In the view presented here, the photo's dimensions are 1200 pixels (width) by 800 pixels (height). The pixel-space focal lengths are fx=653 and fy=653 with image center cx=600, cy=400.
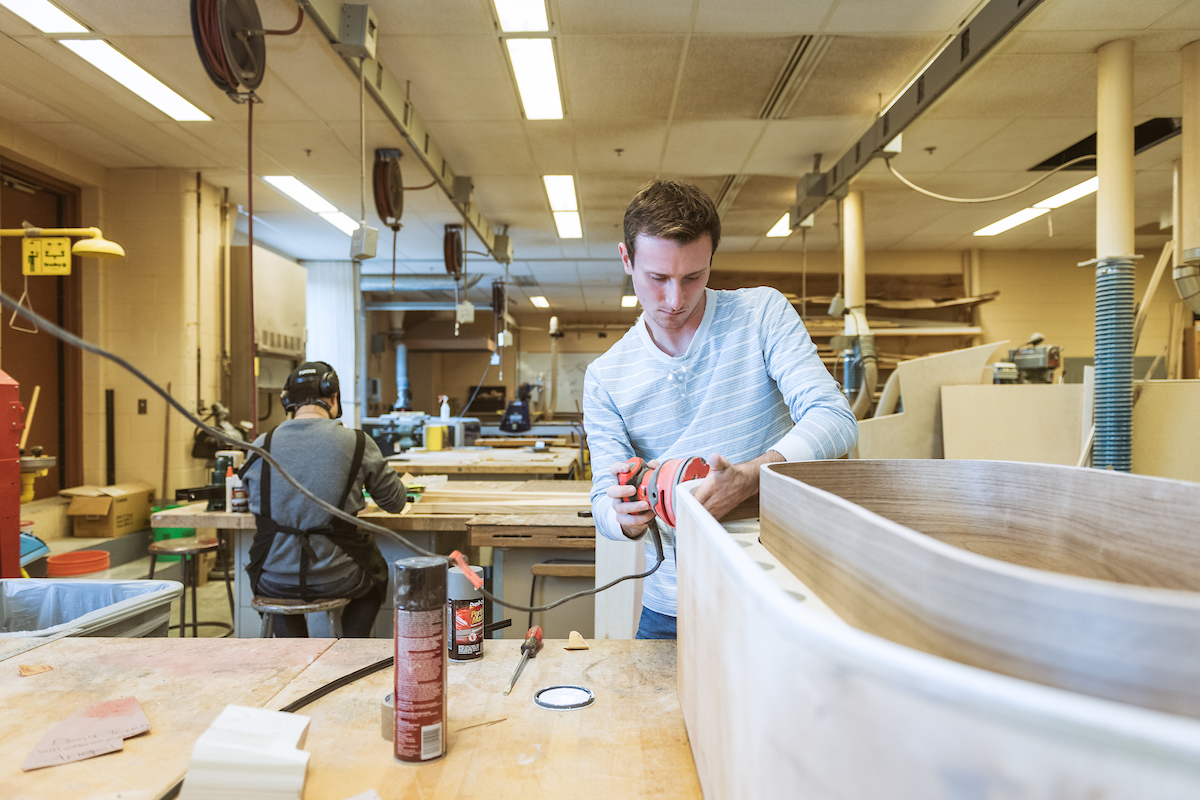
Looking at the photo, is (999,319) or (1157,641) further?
(999,319)

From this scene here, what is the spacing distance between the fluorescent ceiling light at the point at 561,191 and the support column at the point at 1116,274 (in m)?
3.43

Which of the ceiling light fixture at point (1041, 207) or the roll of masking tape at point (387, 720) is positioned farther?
the ceiling light fixture at point (1041, 207)

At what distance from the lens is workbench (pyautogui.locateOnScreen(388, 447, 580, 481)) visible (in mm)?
4277

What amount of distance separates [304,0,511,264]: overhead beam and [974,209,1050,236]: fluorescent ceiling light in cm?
502

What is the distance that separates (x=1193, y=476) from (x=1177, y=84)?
227cm

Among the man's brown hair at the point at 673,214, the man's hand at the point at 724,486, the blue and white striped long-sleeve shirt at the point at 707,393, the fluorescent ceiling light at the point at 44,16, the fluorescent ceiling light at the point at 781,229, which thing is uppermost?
the fluorescent ceiling light at the point at 44,16

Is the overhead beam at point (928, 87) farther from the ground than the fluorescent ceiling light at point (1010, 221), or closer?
closer

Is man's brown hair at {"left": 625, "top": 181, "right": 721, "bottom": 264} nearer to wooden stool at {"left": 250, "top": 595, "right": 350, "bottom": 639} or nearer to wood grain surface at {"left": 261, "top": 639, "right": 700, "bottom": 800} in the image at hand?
wood grain surface at {"left": 261, "top": 639, "right": 700, "bottom": 800}

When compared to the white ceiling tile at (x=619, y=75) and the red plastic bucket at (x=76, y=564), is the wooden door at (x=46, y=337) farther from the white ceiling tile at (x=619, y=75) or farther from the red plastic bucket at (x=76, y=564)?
the white ceiling tile at (x=619, y=75)

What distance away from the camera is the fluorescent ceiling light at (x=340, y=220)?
244 inches

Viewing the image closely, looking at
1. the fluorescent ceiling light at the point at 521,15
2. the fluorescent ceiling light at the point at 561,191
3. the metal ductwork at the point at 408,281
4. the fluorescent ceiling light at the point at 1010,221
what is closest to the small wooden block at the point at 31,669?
the fluorescent ceiling light at the point at 521,15

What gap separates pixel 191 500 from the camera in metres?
2.89

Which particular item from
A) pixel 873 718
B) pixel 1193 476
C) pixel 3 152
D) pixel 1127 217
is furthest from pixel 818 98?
pixel 3 152

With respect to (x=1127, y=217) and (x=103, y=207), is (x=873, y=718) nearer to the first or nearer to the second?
(x=1127, y=217)
